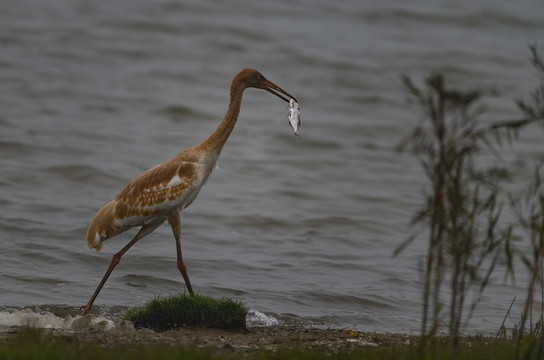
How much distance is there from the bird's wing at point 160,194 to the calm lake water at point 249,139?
1578 mm

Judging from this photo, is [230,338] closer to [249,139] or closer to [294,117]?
[294,117]

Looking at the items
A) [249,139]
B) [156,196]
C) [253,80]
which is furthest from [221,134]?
[249,139]

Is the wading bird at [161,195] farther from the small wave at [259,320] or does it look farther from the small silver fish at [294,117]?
the small wave at [259,320]

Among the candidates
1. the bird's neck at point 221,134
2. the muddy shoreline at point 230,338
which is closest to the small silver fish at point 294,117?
the bird's neck at point 221,134

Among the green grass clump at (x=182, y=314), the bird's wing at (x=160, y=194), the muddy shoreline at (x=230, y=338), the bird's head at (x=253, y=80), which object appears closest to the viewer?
the muddy shoreline at (x=230, y=338)

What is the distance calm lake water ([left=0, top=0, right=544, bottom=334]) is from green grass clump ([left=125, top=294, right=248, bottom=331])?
7.03 feet

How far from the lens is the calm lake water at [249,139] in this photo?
14.4 metres

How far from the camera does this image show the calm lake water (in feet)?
47.2

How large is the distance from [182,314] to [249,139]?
1926 cm

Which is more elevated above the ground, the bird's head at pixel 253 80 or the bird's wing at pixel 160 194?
the bird's head at pixel 253 80

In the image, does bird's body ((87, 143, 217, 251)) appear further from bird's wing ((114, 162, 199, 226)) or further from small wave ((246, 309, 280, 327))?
small wave ((246, 309, 280, 327))

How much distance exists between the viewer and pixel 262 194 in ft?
75.6

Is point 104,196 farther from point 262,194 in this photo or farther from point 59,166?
point 262,194

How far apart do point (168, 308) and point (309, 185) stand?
47.9 feet
